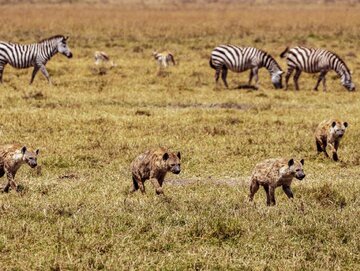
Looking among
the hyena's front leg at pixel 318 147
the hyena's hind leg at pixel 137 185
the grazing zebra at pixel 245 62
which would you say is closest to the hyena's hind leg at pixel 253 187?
the hyena's hind leg at pixel 137 185

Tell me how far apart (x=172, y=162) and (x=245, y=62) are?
14732mm

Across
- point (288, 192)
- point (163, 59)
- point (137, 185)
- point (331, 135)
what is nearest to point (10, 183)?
point (137, 185)

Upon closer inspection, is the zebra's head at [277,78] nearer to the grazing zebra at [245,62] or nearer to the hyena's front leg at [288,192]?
the grazing zebra at [245,62]

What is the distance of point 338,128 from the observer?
40.1 ft

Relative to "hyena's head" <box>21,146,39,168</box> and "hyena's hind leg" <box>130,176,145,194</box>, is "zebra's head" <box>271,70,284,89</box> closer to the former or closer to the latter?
"hyena's hind leg" <box>130,176,145,194</box>

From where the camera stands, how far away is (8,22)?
41781 millimetres

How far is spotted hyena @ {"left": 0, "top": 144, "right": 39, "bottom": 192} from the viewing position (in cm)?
945

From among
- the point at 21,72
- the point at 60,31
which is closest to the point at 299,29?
the point at 60,31

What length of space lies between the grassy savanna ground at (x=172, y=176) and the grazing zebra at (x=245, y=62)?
0.58 m

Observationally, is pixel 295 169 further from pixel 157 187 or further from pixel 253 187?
pixel 157 187

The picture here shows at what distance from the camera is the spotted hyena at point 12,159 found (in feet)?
31.0

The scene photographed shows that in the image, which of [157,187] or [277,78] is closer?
[157,187]

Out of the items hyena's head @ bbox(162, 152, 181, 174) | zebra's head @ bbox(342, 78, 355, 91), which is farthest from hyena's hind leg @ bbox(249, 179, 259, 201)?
zebra's head @ bbox(342, 78, 355, 91)

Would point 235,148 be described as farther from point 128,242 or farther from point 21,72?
point 21,72
